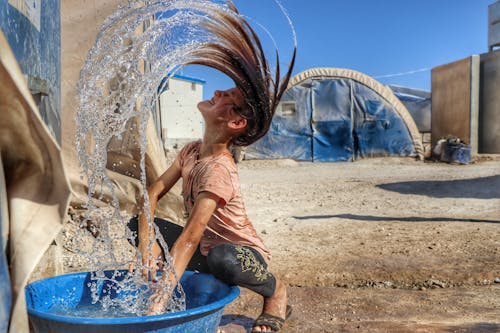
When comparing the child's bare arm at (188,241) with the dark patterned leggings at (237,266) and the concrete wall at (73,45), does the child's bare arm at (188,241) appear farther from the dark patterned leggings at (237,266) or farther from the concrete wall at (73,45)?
the concrete wall at (73,45)

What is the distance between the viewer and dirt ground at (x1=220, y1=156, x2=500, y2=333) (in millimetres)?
2680

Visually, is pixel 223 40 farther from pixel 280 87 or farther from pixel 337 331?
pixel 337 331

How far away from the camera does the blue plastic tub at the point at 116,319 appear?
1.40m

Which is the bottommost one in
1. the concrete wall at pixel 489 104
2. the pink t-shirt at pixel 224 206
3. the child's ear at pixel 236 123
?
the pink t-shirt at pixel 224 206

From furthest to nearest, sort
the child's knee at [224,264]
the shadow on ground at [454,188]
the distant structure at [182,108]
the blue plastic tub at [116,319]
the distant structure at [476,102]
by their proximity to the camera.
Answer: the distant structure at [182,108] → the distant structure at [476,102] → the shadow on ground at [454,188] → the child's knee at [224,264] → the blue plastic tub at [116,319]

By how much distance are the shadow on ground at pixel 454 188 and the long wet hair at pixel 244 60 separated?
571 cm

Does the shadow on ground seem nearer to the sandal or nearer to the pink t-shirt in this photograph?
the sandal

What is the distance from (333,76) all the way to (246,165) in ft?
11.9

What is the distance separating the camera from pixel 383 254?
4035mm

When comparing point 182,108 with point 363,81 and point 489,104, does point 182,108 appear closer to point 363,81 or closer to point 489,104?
point 363,81

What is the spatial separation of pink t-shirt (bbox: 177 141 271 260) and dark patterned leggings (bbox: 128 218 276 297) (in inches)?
2.9

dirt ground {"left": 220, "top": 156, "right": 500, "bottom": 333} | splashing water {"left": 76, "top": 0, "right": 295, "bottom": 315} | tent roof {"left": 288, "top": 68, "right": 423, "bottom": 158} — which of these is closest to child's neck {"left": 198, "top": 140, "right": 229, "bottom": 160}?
splashing water {"left": 76, "top": 0, "right": 295, "bottom": 315}

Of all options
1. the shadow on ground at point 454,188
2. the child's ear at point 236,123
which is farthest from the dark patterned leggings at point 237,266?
the shadow on ground at point 454,188

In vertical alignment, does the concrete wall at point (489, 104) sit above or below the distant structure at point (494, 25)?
below
